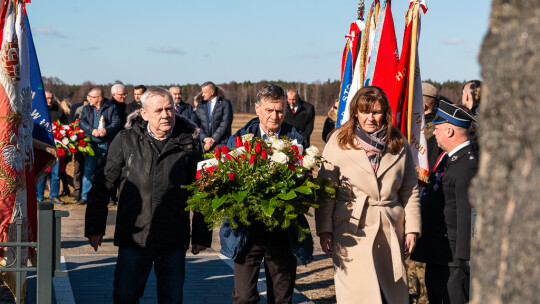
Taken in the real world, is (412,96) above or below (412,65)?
below

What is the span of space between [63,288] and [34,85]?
2.13 meters

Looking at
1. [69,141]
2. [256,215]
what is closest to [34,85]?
[256,215]

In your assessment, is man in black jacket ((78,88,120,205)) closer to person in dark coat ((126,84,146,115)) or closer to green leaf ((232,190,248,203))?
person in dark coat ((126,84,146,115))

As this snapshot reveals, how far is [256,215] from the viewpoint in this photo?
179 inches

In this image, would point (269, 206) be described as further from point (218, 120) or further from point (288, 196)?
point (218, 120)

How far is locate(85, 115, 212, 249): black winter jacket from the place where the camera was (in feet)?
16.3

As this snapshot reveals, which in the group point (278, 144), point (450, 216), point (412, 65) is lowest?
point (450, 216)

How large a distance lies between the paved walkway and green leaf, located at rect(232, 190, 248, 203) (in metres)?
2.82

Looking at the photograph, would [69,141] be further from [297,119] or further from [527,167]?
[527,167]

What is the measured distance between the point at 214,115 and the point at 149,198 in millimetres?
8151

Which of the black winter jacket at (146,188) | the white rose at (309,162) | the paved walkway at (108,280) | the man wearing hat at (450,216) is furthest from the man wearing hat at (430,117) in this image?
the black winter jacket at (146,188)

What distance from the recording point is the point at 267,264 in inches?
195

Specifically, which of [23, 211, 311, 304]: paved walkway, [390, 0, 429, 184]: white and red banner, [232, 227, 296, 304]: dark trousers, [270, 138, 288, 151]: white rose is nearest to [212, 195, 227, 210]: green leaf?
[270, 138, 288, 151]: white rose

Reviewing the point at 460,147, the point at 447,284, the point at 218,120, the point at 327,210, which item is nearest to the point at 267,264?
the point at 327,210
